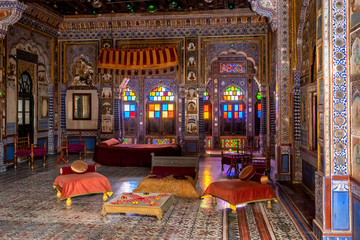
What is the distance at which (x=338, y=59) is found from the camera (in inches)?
169

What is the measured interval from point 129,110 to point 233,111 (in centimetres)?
444

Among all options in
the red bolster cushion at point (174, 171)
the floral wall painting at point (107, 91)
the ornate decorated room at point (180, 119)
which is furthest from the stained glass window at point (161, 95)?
the red bolster cushion at point (174, 171)

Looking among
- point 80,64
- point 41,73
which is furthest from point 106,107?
point 41,73

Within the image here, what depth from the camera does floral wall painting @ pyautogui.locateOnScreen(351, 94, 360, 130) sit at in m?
4.02

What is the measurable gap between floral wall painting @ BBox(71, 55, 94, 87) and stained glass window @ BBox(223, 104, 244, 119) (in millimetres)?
5671

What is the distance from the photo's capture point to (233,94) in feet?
49.1

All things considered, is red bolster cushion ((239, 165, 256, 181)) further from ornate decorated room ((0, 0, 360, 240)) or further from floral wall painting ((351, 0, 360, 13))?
floral wall painting ((351, 0, 360, 13))

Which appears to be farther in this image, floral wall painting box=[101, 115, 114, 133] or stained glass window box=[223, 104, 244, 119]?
stained glass window box=[223, 104, 244, 119]

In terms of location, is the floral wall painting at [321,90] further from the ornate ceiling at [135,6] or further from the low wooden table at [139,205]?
the ornate ceiling at [135,6]

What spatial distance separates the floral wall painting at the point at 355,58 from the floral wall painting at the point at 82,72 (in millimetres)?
10390

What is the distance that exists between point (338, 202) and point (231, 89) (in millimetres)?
10950

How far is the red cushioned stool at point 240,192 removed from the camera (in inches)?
230

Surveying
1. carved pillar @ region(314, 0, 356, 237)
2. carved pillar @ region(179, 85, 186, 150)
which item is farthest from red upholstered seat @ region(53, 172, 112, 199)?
carved pillar @ region(179, 85, 186, 150)

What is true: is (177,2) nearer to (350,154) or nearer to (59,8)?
(59,8)
